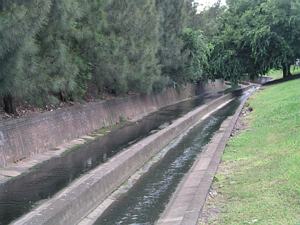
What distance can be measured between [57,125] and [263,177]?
11502 mm

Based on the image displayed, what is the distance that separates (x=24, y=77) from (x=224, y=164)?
23.0ft

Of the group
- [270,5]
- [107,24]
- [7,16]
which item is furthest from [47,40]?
[270,5]

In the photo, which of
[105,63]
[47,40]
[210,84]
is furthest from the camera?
[210,84]

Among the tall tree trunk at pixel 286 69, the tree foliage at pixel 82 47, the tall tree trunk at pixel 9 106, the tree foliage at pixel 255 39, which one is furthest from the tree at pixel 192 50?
the tall tree trunk at pixel 9 106

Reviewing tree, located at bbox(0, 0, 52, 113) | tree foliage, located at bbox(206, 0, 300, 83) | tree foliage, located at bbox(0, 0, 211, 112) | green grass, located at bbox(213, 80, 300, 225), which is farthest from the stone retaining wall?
tree foliage, located at bbox(206, 0, 300, 83)

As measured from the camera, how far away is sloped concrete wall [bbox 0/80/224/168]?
16250 mm

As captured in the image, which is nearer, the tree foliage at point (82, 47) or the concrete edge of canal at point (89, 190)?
the concrete edge of canal at point (89, 190)

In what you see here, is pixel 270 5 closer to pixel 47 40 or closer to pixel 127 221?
pixel 47 40

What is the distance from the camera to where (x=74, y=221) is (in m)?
10.4

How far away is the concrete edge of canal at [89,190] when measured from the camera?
9527 millimetres

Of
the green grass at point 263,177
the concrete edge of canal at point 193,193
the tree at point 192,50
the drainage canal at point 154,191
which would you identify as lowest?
the drainage canal at point 154,191

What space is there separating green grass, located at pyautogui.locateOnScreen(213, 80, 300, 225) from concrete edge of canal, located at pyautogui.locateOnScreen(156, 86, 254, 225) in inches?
11.3

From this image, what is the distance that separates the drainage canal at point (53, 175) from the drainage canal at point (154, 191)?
167 centimetres

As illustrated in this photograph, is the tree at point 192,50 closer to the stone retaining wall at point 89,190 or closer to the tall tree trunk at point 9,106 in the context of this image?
the stone retaining wall at point 89,190
